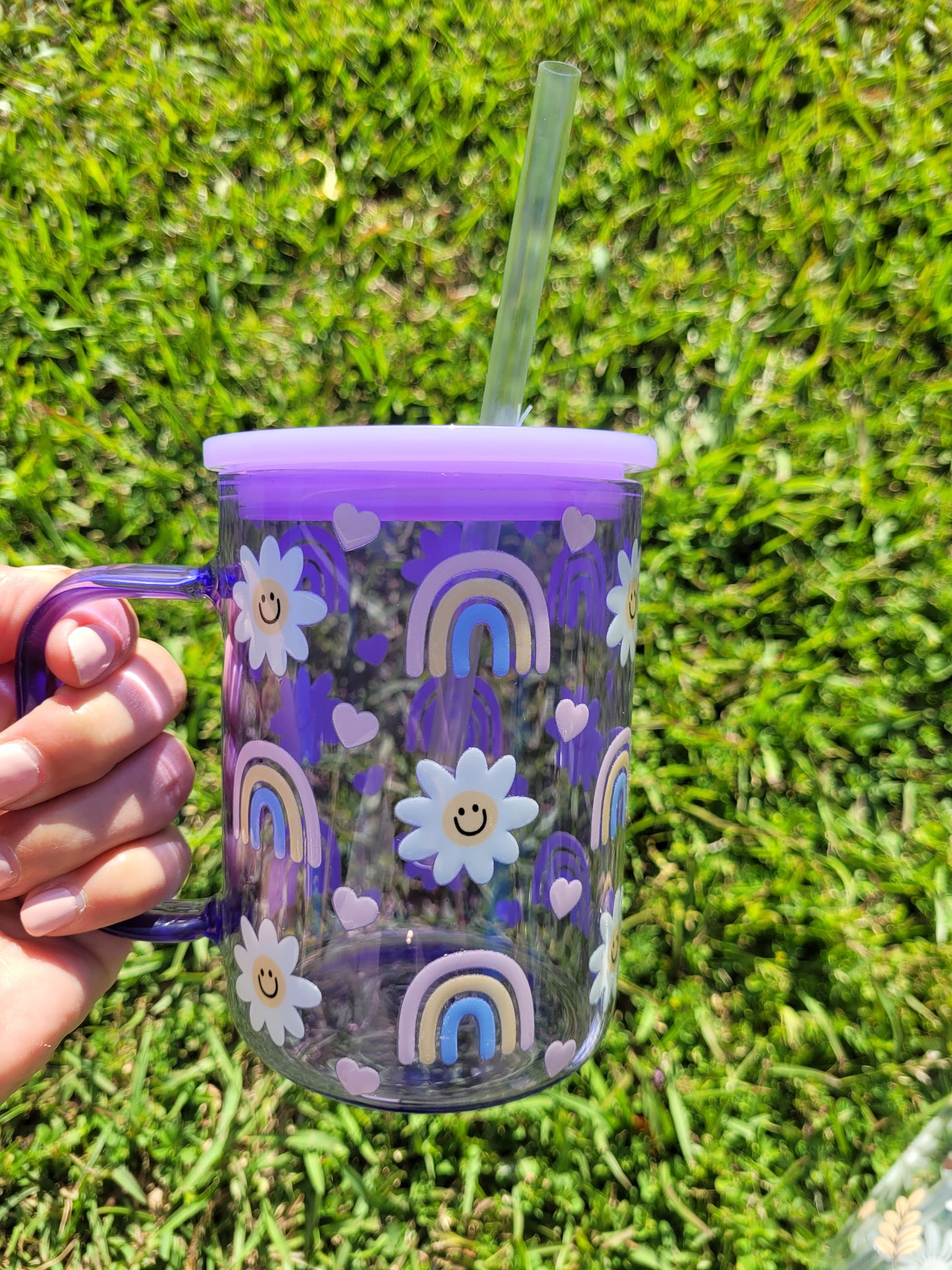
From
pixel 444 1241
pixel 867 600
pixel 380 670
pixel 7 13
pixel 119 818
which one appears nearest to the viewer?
pixel 380 670

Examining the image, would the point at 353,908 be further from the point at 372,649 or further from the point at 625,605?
the point at 625,605

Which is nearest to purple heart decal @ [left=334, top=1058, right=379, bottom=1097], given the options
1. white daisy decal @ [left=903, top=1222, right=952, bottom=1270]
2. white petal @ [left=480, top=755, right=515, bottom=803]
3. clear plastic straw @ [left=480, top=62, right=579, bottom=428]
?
white petal @ [left=480, top=755, right=515, bottom=803]

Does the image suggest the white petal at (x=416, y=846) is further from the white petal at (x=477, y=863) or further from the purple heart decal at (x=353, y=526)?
the purple heart decal at (x=353, y=526)

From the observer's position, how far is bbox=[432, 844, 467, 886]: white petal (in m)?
0.67

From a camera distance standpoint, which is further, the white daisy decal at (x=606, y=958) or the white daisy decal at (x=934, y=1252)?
the white daisy decal at (x=934, y=1252)

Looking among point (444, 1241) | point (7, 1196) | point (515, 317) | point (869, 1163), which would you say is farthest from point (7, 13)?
point (869, 1163)

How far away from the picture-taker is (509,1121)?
3.84 feet

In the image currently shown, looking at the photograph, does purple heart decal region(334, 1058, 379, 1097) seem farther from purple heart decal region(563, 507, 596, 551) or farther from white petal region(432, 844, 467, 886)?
purple heart decal region(563, 507, 596, 551)

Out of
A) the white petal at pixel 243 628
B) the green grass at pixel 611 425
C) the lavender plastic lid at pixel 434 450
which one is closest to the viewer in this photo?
the lavender plastic lid at pixel 434 450

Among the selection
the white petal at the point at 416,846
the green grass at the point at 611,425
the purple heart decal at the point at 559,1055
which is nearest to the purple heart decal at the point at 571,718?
the white petal at the point at 416,846

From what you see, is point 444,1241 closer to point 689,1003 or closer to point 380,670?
point 689,1003

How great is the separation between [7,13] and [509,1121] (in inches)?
59.6

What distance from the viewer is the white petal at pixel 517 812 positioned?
2.22 feet

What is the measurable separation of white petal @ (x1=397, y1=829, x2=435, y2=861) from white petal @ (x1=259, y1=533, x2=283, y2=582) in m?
0.18
